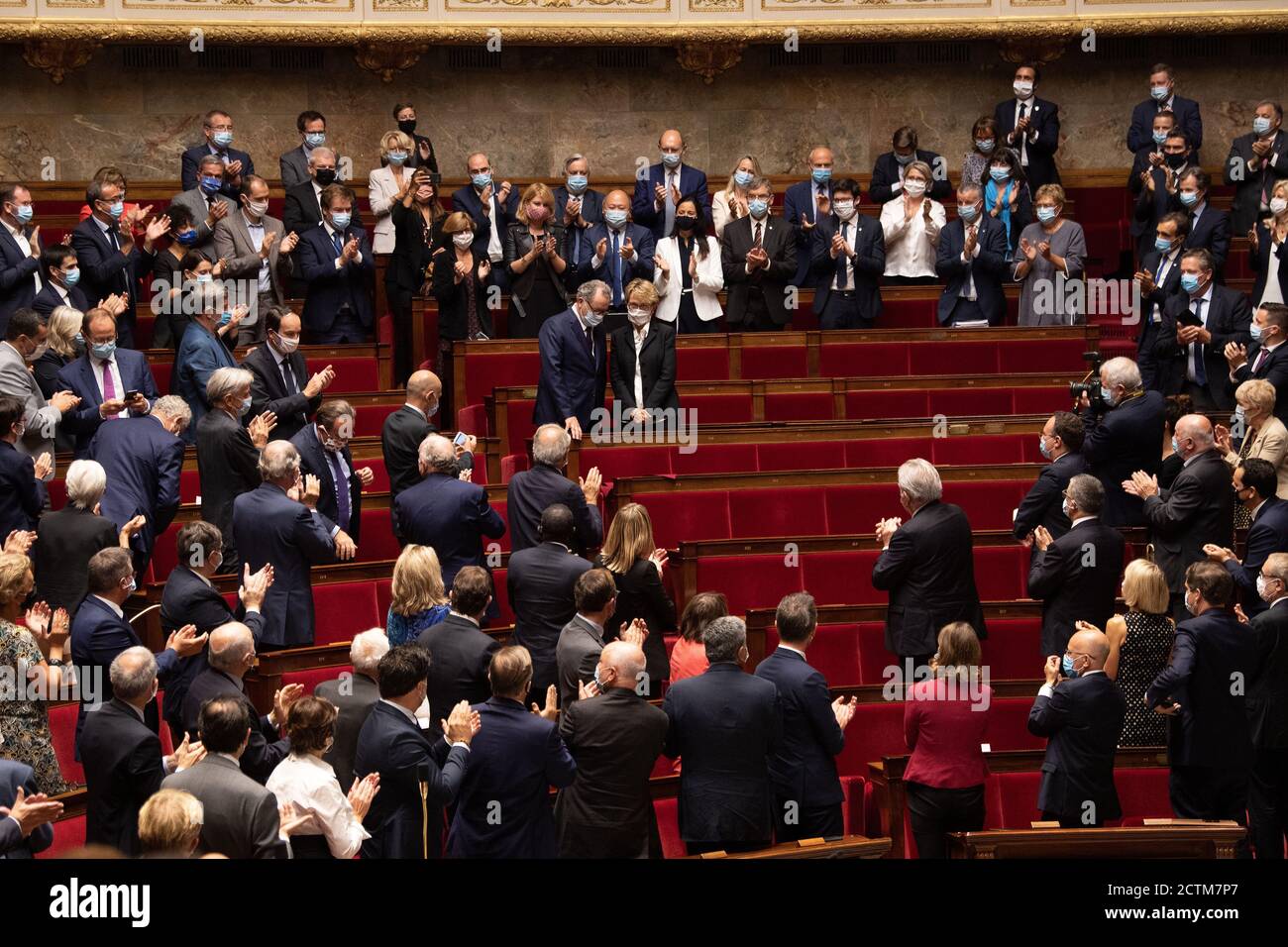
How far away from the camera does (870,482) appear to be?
267 inches

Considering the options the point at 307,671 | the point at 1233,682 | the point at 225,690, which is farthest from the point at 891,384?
the point at 225,690

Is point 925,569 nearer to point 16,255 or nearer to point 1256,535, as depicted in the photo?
point 1256,535

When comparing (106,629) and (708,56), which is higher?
(708,56)

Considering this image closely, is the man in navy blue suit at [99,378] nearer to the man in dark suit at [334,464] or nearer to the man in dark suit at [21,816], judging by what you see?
the man in dark suit at [334,464]

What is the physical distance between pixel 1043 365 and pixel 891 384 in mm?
916

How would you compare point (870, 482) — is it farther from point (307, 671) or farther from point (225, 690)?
point (225, 690)

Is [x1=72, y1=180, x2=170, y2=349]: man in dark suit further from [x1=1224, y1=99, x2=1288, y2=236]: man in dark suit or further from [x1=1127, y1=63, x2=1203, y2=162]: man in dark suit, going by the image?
[x1=1224, y1=99, x2=1288, y2=236]: man in dark suit

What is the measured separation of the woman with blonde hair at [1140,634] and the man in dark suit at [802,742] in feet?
3.21

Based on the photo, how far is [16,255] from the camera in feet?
24.1

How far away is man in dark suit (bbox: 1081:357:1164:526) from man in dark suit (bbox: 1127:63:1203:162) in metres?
3.57

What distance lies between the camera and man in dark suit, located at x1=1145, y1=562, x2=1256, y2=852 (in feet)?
16.7

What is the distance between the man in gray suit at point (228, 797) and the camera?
3.84 meters

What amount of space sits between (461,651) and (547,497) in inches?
44.2

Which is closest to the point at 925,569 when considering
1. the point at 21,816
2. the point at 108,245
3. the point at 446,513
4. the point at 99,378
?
the point at 446,513
